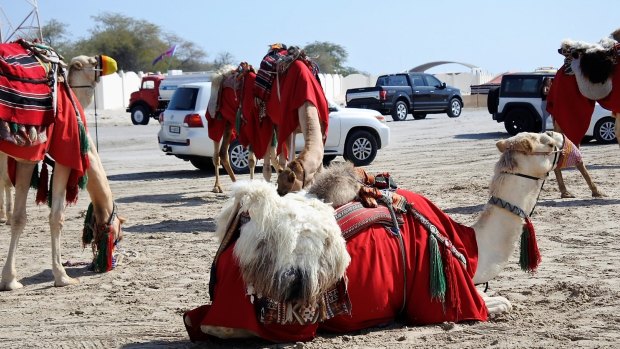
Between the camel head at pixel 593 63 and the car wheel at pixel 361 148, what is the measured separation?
687 cm

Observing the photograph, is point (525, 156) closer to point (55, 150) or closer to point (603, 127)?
point (55, 150)

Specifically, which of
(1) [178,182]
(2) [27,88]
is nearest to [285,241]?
(2) [27,88]

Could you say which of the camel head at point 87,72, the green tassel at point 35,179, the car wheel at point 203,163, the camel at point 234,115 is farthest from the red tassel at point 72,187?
the car wheel at point 203,163

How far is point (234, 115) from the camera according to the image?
13422mm

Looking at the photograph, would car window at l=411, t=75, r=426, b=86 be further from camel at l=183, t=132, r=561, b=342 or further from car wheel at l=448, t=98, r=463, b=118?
camel at l=183, t=132, r=561, b=342

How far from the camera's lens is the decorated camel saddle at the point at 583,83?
1052 cm

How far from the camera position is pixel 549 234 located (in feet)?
29.3

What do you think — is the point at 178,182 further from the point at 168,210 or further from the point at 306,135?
the point at 306,135

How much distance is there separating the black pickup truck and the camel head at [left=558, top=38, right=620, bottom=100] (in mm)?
22322

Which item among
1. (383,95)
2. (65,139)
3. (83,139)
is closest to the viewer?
(65,139)

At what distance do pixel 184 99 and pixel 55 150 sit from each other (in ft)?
30.3

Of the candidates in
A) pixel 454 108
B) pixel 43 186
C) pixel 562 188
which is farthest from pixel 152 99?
pixel 43 186

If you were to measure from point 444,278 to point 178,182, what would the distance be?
10598 millimetres

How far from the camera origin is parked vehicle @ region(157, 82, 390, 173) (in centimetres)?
1609
